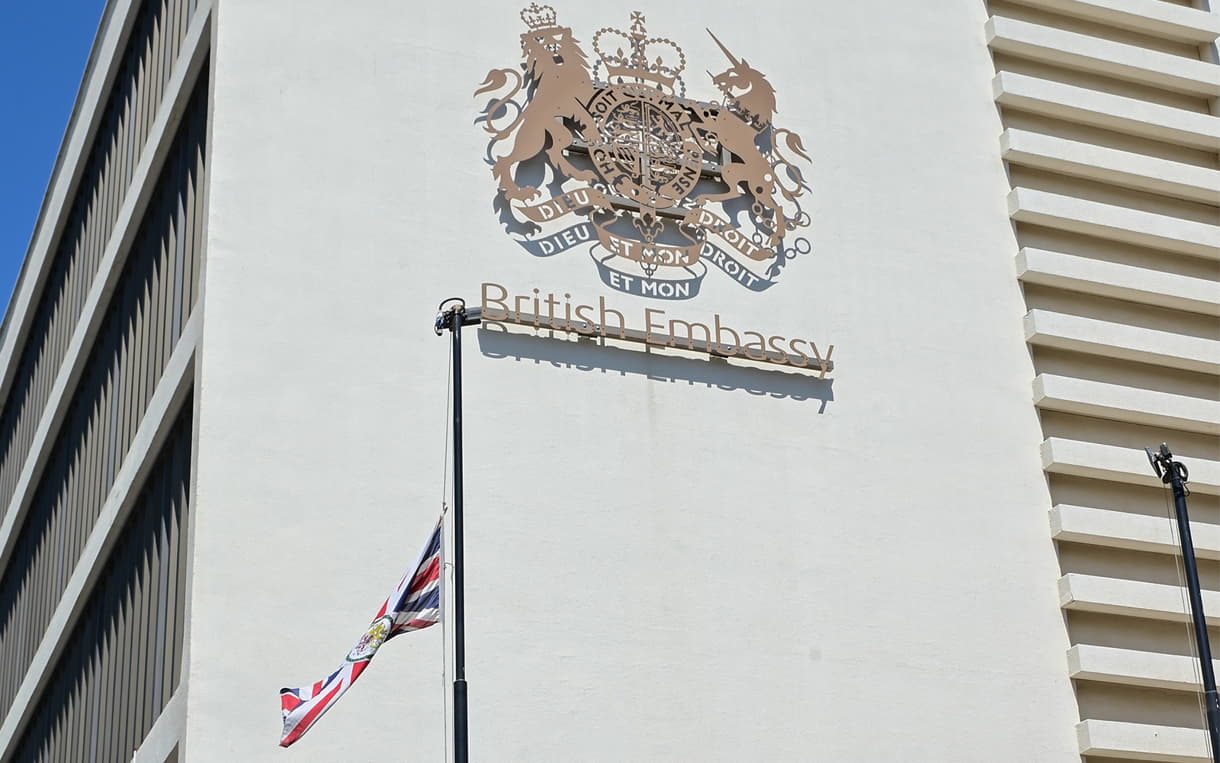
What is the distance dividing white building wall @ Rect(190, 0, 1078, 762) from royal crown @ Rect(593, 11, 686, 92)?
253 millimetres

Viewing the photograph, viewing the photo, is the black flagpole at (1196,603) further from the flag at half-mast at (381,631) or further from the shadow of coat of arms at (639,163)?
the flag at half-mast at (381,631)

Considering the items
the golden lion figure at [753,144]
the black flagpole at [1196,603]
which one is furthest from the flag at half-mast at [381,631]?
the golden lion figure at [753,144]

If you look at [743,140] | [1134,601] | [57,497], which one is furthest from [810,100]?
[57,497]

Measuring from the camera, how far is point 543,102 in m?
29.3

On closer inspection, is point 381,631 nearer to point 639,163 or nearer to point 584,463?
point 584,463

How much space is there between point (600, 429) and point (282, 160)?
5.61 m

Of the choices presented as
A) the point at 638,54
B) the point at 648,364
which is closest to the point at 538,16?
Answer: the point at 638,54

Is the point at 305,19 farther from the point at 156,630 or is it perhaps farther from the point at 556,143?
the point at 156,630

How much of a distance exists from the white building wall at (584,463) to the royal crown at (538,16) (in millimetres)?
197

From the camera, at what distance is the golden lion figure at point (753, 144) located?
30.0m

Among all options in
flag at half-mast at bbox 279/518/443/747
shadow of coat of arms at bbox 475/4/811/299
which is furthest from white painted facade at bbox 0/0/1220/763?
flag at half-mast at bbox 279/518/443/747

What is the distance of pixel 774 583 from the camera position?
1091 inches

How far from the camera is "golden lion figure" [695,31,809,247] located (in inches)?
1181

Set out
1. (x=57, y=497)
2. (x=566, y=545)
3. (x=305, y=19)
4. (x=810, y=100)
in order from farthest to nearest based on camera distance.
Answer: (x=57, y=497) → (x=810, y=100) → (x=305, y=19) → (x=566, y=545)
